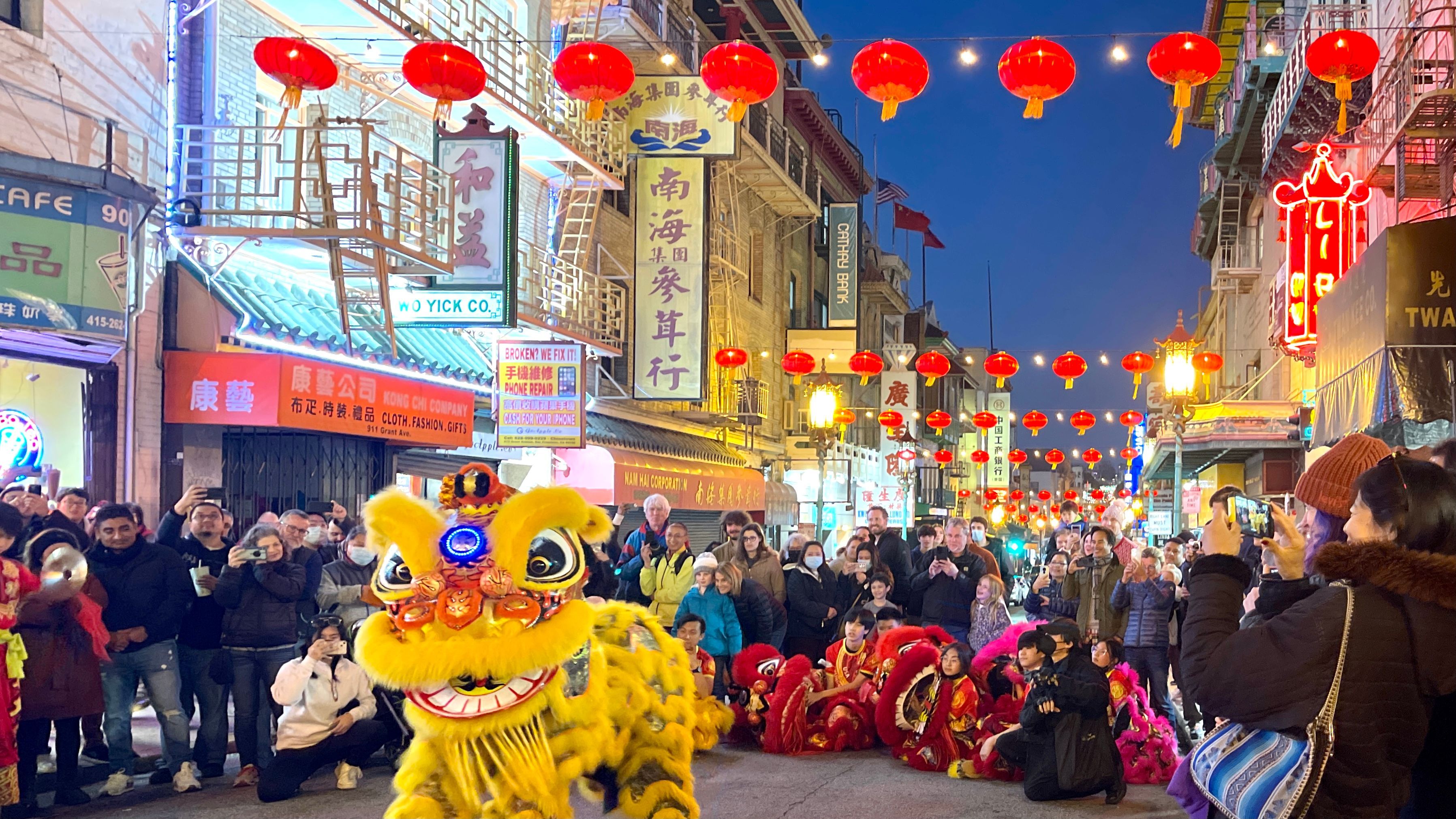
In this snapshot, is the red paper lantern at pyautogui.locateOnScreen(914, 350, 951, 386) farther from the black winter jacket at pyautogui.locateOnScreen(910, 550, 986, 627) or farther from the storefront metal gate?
the black winter jacket at pyautogui.locateOnScreen(910, 550, 986, 627)

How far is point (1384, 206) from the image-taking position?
17062mm

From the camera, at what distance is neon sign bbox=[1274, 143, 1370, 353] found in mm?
16719

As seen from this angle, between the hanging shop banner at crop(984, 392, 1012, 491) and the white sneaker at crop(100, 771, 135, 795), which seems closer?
the white sneaker at crop(100, 771, 135, 795)

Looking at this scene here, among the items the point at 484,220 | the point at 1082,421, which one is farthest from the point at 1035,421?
the point at 484,220

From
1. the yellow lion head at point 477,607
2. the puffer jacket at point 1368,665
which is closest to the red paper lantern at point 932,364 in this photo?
the yellow lion head at point 477,607

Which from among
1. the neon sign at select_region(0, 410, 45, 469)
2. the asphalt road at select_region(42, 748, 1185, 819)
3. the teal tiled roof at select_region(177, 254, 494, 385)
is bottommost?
the asphalt road at select_region(42, 748, 1185, 819)

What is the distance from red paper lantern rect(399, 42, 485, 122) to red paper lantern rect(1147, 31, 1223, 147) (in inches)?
229

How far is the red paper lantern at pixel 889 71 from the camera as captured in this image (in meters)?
10.3

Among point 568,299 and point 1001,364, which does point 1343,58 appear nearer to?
point 568,299

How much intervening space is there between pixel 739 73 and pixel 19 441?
694cm

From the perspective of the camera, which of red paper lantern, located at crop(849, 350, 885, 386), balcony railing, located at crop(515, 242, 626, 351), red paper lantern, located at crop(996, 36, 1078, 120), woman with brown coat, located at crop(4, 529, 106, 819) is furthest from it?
red paper lantern, located at crop(849, 350, 885, 386)

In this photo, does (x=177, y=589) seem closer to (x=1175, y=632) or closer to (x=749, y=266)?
(x=1175, y=632)

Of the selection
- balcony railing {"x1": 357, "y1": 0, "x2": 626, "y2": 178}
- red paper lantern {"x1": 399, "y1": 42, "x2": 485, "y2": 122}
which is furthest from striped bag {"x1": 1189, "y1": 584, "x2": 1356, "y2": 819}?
balcony railing {"x1": 357, "y1": 0, "x2": 626, "y2": 178}

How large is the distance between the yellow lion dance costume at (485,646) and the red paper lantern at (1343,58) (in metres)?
7.71
